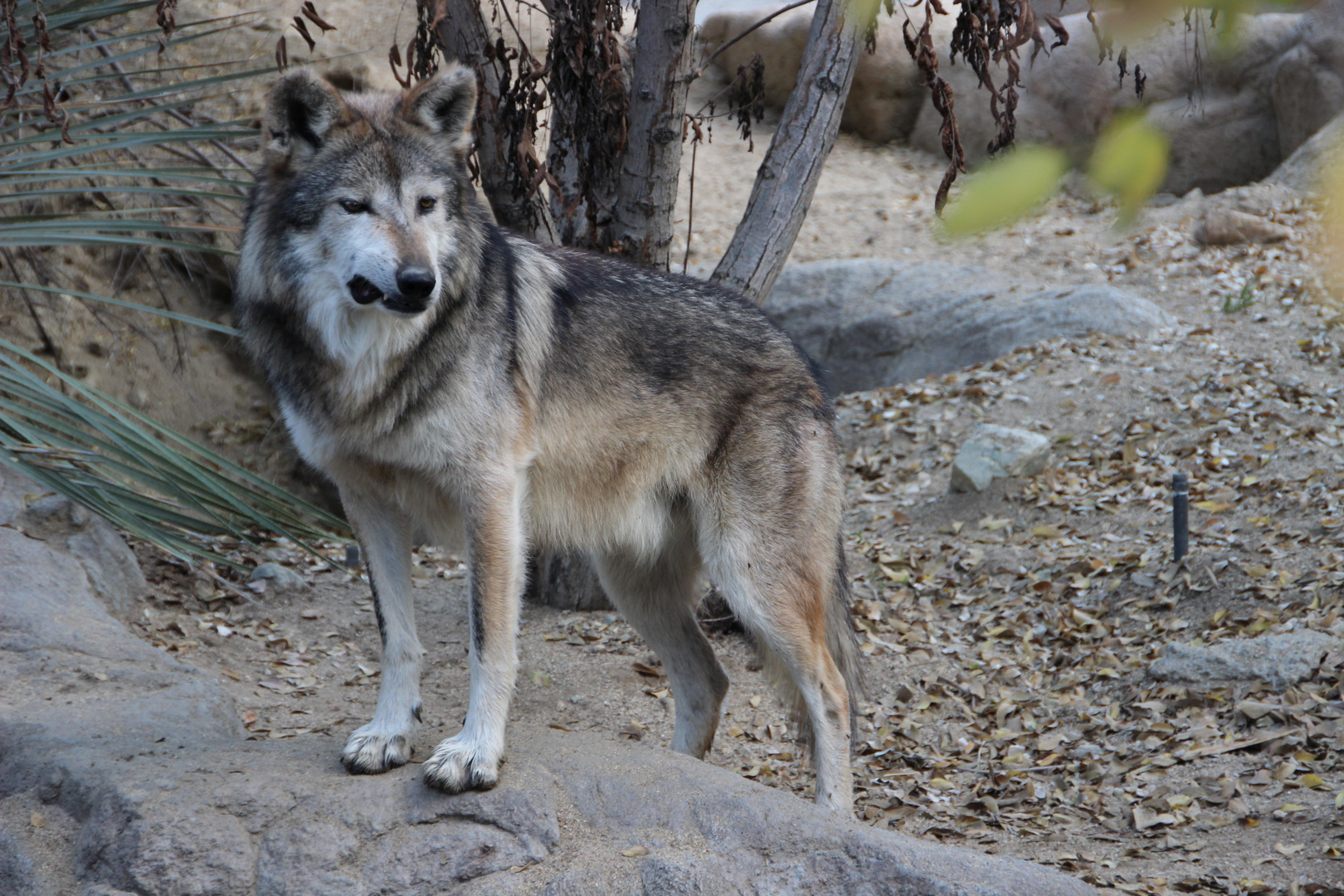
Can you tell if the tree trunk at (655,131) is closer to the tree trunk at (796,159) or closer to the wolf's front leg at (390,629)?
the tree trunk at (796,159)

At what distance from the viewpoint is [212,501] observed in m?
5.12

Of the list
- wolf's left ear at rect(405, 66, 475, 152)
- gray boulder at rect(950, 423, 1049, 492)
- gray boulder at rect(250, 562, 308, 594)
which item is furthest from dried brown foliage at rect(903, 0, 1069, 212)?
gray boulder at rect(250, 562, 308, 594)

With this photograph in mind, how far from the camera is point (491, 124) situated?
506 centimetres

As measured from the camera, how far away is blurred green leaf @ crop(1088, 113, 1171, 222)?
2.90ft

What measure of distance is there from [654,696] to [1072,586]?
2.24 meters

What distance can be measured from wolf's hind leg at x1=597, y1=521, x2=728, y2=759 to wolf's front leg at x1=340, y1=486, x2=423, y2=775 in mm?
942

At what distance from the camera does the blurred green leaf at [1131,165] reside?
0.88 metres

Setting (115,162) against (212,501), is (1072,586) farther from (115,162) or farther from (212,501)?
(115,162)

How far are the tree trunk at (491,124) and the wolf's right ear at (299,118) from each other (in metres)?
1.50

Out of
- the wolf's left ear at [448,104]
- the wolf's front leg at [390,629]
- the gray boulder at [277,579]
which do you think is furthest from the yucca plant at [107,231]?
the wolf's front leg at [390,629]

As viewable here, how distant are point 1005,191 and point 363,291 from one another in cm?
247

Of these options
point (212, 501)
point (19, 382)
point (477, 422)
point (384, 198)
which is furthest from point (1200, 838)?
point (19, 382)

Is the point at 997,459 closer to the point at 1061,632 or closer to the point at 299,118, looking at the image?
the point at 1061,632

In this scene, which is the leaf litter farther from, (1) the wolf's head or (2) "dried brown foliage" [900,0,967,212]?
(1) the wolf's head
